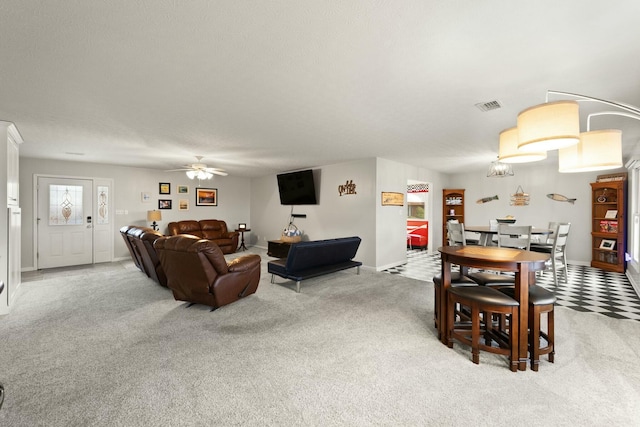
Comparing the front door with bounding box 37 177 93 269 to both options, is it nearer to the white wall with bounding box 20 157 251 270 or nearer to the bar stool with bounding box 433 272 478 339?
the white wall with bounding box 20 157 251 270

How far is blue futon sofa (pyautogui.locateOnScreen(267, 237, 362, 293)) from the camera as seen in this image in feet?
14.0

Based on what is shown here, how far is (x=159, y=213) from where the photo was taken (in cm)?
735

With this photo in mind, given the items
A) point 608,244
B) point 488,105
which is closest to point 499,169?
point 488,105

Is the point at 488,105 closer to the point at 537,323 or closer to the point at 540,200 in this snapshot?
the point at 537,323

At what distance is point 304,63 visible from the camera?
2141 mm

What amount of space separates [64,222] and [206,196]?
3.34 m

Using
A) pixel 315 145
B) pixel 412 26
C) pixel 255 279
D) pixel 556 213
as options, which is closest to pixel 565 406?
pixel 412 26

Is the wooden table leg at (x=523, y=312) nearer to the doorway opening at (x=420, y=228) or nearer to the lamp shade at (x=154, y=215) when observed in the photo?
the doorway opening at (x=420, y=228)

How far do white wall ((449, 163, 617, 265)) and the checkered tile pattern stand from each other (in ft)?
2.66

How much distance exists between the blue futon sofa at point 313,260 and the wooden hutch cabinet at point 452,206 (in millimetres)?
4615

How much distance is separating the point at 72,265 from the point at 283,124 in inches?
248

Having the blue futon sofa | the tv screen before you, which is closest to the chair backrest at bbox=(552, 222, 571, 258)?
the blue futon sofa

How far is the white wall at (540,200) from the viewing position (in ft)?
21.2

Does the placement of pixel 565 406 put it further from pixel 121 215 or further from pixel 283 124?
pixel 121 215
